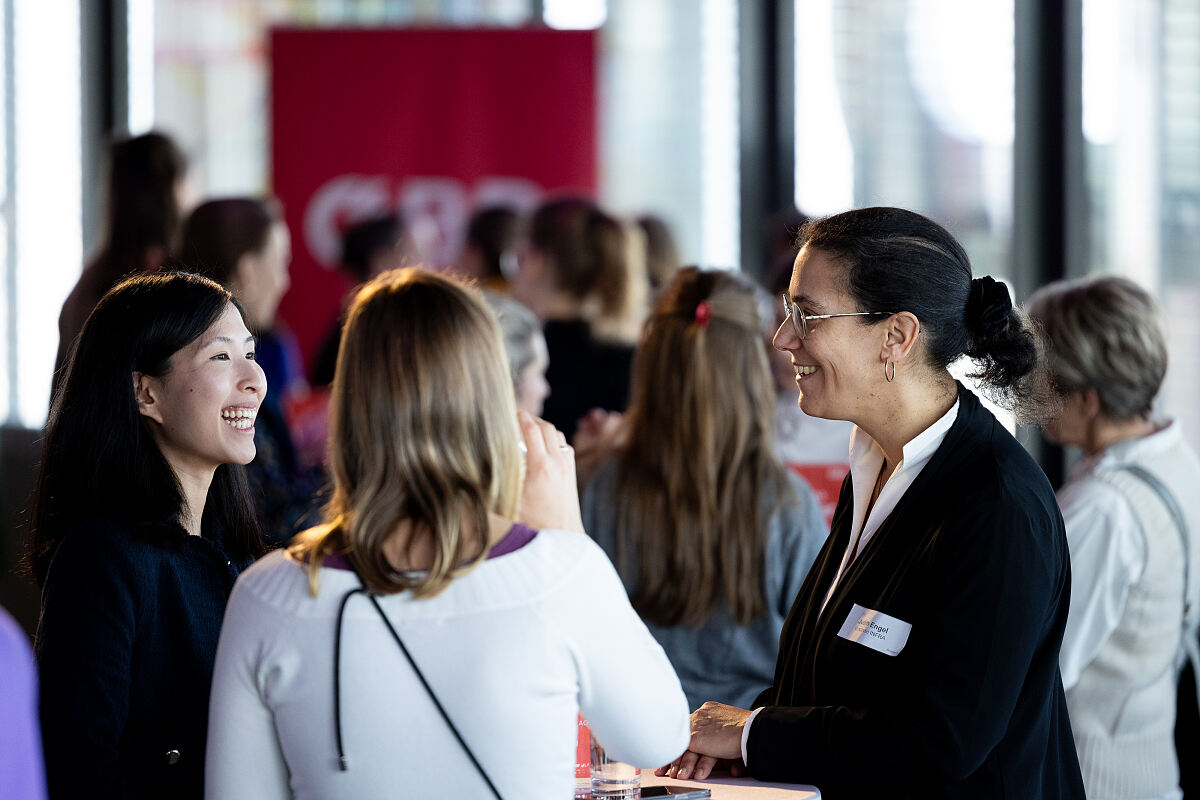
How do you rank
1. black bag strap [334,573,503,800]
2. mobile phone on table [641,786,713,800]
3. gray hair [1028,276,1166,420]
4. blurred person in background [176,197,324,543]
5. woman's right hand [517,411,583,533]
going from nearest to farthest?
black bag strap [334,573,503,800]
mobile phone on table [641,786,713,800]
woman's right hand [517,411,583,533]
gray hair [1028,276,1166,420]
blurred person in background [176,197,324,543]

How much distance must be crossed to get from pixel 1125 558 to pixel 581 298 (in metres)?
1.93

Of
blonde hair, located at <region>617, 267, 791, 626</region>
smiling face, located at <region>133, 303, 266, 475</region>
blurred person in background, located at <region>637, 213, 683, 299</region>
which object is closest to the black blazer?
blonde hair, located at <region>617, 267, 791, 626</region>

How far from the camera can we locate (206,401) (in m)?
2.03

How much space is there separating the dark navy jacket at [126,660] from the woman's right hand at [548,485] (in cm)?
51

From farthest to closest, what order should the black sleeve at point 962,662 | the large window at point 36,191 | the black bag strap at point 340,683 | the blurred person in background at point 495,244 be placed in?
the large window at point 36,191
the blurred person in background at point 495,244
the black sleeve at point 962,662
the black bag strap at point 340,683

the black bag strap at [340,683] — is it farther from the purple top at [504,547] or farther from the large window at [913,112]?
the large window at [913,112]

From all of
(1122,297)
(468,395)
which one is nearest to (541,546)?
(468,395)

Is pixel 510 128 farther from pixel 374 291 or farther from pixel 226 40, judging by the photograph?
pixel 374 291

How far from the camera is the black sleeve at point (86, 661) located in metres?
1.74

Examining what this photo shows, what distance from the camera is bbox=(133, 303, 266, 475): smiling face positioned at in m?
2.02

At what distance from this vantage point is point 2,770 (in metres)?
0.83

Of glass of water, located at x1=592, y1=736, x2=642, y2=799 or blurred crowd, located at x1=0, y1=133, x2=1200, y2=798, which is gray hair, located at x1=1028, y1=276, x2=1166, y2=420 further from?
glass of water, located at x1=592, y1=736, x2=642, y2=799

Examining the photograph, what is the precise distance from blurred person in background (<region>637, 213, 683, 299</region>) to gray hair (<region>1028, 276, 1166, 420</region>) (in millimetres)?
2318

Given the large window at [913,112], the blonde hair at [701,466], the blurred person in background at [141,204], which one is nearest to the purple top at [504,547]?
the blonde hair at [701,466]
